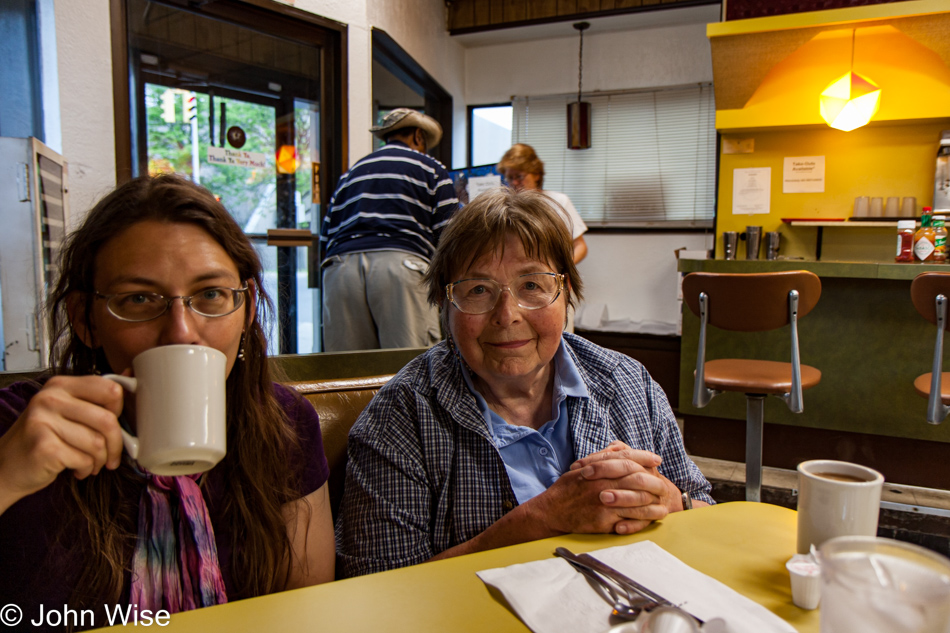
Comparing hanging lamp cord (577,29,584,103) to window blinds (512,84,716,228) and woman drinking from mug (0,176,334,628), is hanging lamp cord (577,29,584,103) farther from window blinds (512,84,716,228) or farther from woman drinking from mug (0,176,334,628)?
woman drinking from mug (0,176,334,628)

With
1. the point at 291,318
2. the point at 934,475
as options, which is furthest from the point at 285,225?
the point at 934,475

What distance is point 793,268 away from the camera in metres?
3.29

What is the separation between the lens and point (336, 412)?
123 cm

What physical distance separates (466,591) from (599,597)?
0.49 ft

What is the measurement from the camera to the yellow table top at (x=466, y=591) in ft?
2.17

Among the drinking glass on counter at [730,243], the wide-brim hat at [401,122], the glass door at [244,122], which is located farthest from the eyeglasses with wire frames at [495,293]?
the drinking glass on counter at [730,243]

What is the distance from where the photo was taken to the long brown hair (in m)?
0.81

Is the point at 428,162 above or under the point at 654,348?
above

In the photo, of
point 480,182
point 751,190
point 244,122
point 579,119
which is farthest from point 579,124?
point 244,122

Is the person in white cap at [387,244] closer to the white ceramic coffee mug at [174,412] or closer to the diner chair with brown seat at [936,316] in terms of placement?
the diner chair with brown seat at [936,316]

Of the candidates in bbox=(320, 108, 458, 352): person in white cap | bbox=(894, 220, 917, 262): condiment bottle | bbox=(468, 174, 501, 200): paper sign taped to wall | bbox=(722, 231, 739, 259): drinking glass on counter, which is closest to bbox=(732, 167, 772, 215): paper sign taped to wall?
bbox=(722, 231, 739, 259): drinking glass on counter

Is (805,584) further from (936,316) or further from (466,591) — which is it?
(936,316)

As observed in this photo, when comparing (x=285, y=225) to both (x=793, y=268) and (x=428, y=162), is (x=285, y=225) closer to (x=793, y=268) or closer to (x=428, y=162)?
(x=428, y=162)

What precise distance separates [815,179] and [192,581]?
442 centimetres
